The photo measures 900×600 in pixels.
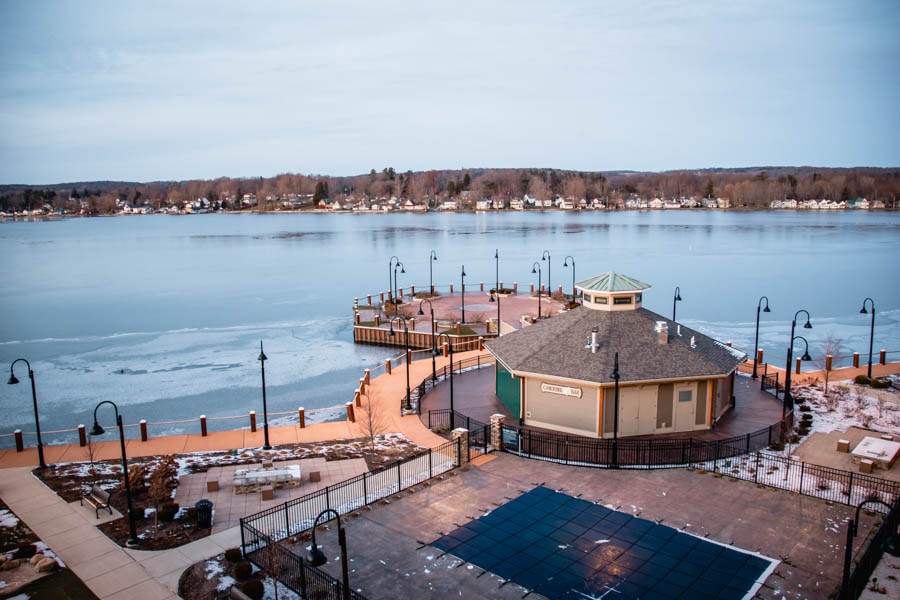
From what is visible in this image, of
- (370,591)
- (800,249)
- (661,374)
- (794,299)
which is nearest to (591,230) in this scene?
(800,249)

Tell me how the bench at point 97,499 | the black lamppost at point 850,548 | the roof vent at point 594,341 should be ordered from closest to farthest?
the black lamppost at point 850,548 → the bench at point 97,499 → the roof vent at point 594,341

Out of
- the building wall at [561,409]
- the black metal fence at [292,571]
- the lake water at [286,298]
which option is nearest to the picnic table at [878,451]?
the building wall at [561,409]

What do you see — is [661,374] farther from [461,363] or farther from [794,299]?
[794,299]

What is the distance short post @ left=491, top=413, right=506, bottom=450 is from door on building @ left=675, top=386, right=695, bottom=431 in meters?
6.63

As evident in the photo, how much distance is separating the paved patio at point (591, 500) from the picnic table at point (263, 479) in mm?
3261

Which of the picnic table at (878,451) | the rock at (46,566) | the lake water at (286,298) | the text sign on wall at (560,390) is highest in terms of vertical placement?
the text sign on wall at (560,390)

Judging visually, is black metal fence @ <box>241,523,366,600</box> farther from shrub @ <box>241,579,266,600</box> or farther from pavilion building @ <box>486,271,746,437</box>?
pavilion building @ <box>486,271,746,437</box>

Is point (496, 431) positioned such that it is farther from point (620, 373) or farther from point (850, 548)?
point (850, 548)

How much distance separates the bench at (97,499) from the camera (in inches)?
709

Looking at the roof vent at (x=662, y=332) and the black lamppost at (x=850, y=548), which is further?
the roof vent at (x=662, y=332)

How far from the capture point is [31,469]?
21.2 m

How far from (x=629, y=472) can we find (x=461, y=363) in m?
14.4

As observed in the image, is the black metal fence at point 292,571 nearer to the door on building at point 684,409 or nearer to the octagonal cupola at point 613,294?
the door on building at point 684,409

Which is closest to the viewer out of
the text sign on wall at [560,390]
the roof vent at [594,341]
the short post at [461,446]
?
the short post at [461,446]
